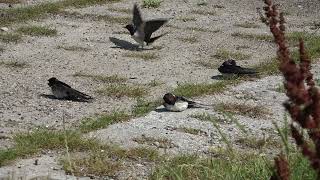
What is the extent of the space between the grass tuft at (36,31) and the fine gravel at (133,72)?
17cm

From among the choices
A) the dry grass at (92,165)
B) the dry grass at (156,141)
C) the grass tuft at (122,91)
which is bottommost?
the grass tuft at (122,91)

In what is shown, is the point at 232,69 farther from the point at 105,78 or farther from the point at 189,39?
the point at 189,39

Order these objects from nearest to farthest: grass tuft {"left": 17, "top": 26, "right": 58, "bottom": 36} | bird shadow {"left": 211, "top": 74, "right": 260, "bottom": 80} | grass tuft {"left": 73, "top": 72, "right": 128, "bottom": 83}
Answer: grass tuft {"left": 73, "top": 72, "right": 128, "bottom": 83} → bird shadow {"left": 211, "top": 74, "right": 260, "bottom": 80} → grass tuft {"left": 17, "top": 26, "right": 58, "bottom": 36}

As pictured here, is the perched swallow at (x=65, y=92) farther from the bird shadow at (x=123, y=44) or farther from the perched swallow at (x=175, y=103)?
the bird shadow at (x=123, y=44)

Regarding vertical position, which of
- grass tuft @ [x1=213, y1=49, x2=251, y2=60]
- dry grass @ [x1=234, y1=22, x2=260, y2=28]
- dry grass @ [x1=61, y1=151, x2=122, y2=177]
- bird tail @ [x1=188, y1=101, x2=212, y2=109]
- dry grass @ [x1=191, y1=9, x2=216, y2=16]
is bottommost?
dry grass @ [x1=191, y1=9, x2=216, y2=16]

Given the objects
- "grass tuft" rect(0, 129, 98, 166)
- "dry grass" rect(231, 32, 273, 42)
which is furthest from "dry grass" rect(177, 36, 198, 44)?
"grass tuft" rect(0, 129, 98, 166)

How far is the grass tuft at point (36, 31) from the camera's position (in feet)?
35.1

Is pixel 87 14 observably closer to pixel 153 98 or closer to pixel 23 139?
pixel 153 98

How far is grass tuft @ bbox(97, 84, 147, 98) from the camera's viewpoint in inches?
284

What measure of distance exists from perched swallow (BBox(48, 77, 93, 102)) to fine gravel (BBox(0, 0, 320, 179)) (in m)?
0.11

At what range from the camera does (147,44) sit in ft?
33.7

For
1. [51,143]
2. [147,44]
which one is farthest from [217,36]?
[51,143]

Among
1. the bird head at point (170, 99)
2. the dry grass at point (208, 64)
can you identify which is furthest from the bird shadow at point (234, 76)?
the bird head at point (170, 99)

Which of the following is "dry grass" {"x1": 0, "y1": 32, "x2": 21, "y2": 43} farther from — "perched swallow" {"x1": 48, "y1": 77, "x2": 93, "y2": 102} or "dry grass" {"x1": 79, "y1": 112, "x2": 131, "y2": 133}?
"dry grass" {"x1": 79, "y1": 112, "x2": 131, "y2": 133}
